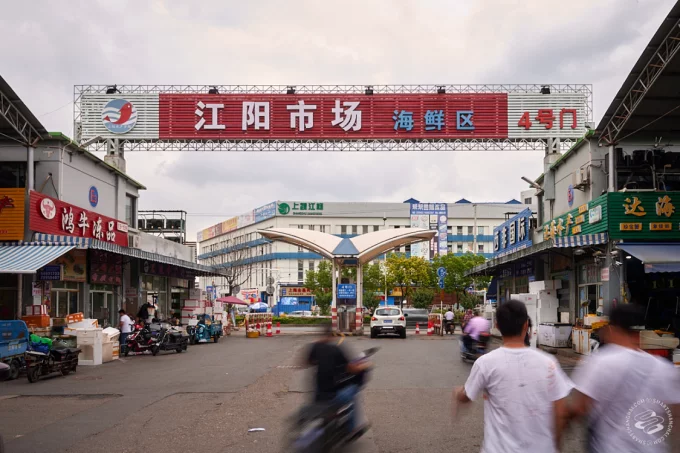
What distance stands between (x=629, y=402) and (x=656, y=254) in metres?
16.0

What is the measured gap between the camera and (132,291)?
30.6 m

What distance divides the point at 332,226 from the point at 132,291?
52009mm

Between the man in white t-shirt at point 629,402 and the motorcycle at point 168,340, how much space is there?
2018cm

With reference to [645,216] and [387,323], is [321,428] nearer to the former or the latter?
[645,216]

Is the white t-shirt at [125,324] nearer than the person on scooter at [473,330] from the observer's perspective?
No

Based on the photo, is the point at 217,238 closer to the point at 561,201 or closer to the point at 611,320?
the point at 561,201

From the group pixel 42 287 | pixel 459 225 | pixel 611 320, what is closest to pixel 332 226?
pixel 459 225

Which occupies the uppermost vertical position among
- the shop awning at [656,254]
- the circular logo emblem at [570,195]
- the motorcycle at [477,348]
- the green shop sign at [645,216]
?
the circular logo emblem at [570,195]

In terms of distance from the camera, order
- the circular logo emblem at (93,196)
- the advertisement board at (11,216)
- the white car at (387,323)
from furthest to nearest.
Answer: the white car at (387,323), the circular logo emblem at (93,196), the advertisement board at (11,216)

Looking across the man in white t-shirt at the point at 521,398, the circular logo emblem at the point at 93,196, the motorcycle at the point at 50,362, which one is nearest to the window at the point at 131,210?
the circular logo emblem at the point at 93,196

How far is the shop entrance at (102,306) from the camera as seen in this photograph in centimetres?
2666

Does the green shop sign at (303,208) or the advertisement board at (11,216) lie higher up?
the green shop sign at (303,208)

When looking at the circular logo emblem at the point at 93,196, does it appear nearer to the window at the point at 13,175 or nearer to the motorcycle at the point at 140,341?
the window at the point at 13,175

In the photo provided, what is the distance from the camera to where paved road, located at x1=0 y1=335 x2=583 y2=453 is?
834 centimetres
